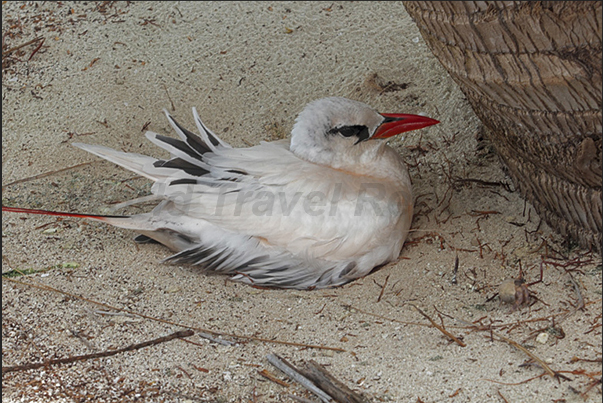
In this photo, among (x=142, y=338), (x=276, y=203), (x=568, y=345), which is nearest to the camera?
(x=568, y=345)

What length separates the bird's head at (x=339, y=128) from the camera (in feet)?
11.4

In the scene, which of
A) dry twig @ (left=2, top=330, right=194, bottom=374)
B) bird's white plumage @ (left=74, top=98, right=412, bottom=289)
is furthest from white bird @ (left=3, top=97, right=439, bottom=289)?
dry twig @ (left=2, top=330, right=194, bottom=374)

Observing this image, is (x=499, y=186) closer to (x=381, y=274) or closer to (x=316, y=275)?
(x=381, y=274)

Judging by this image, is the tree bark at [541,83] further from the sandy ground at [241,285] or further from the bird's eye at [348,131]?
the bird's eye at [348,131]

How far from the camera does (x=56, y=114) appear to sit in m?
4.65

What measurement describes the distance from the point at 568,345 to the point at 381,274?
3.48 feet

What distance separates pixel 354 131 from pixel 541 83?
1194mm

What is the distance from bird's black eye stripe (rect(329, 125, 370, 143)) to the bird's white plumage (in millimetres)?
16

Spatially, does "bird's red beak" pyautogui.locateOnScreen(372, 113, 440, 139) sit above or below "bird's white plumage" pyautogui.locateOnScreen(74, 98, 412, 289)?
above

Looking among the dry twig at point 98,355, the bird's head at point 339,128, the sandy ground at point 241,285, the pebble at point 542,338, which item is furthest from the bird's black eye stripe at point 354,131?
the pebble at point 542,338

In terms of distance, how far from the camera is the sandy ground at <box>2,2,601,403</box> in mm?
2490

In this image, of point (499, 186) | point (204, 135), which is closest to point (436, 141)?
point (499, 186)

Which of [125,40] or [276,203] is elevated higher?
[125,40]

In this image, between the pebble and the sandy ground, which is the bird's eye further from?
the pebble
